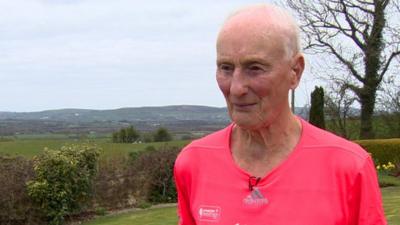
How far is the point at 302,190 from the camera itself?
191 cm

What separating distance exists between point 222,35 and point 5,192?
13183 mm

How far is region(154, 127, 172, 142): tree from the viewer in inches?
1281

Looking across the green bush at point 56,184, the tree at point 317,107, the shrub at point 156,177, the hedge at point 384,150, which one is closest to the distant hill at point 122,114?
the tree at point 317,107

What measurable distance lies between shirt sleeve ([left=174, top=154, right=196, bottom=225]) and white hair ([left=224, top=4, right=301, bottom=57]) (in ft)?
1.81

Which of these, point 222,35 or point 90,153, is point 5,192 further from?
point 222,35

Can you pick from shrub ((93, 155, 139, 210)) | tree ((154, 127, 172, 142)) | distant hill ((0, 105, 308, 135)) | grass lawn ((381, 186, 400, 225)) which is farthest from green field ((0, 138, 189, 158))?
distant hill ((0, 105, 308, 135))

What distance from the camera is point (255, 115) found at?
1.93 meters

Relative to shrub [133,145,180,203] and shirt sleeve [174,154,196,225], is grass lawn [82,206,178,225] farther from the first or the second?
shirt sleeve [174,154,196,225]

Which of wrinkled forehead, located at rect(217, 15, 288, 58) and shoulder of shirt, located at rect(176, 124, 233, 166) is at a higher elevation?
wrinkled forehead, located at rect(217, 15, 288, 58)

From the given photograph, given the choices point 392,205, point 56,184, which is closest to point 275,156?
point 392,205

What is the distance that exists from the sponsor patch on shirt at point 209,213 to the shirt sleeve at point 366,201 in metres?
0.41

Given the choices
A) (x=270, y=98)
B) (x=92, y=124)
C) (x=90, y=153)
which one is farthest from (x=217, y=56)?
(x=92, y=124)

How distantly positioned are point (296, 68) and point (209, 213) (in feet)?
1.71

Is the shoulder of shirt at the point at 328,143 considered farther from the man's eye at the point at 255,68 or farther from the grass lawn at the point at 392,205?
the grass lawn at the point at 392,205
